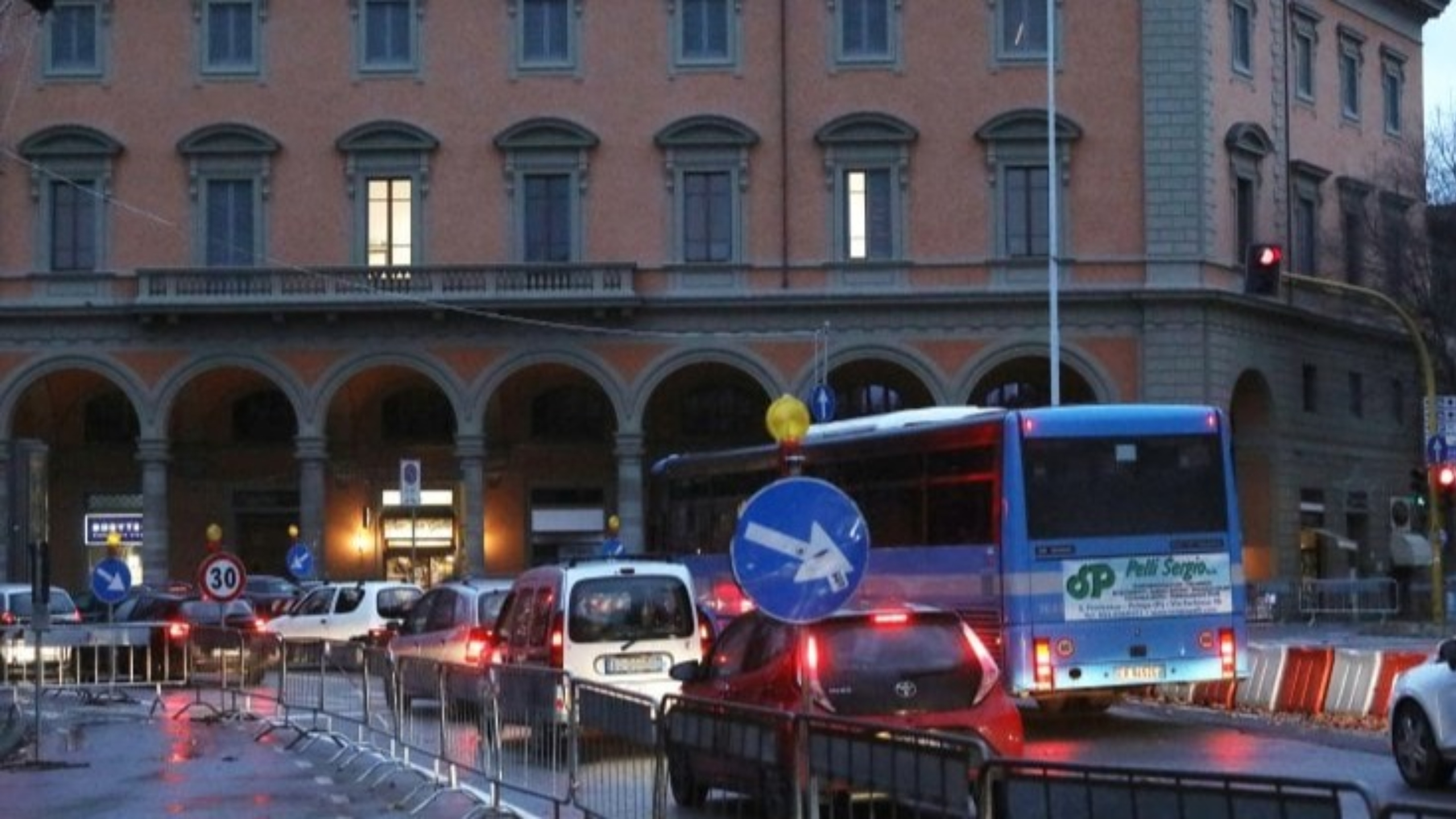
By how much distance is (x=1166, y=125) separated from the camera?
192 ft

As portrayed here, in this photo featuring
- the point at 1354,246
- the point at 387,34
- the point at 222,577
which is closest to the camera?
the point at 222,577

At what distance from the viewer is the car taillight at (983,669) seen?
1672 cm

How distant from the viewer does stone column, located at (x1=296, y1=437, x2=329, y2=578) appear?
58688 mm

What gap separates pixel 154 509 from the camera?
2328 inches

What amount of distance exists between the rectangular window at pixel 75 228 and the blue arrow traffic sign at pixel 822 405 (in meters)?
19.1

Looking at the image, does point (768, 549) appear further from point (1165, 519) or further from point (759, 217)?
point (759, 217)

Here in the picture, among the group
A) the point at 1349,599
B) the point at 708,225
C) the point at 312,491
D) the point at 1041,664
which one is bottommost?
the point at 1349,599

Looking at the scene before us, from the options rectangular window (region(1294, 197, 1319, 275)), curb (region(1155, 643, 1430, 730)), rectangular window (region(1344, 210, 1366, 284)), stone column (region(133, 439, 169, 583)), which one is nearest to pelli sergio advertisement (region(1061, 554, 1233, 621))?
curb (region(1155, 643, 1430, 730))

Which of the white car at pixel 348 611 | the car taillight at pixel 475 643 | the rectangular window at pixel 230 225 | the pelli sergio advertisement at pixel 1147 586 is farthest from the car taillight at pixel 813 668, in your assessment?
the rectangular window at pixel 230 225

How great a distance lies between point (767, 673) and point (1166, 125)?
43.8 m

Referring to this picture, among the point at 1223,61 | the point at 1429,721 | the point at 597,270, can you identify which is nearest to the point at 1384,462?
the point at 1223,61

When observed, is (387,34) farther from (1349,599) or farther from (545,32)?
(1349,599)

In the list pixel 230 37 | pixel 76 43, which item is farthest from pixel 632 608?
pixel 76 43

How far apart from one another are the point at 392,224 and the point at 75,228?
7.86 m
